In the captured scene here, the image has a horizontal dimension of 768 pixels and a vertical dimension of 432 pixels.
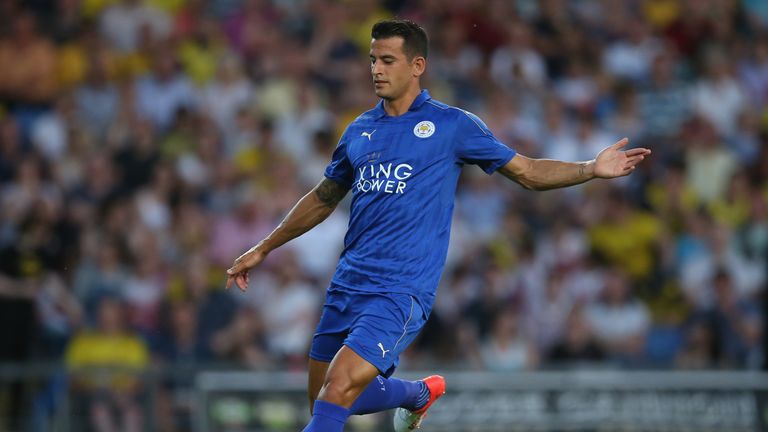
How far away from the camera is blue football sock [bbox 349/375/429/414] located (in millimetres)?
7422

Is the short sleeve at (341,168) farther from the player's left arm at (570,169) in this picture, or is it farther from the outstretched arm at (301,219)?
the player's left arm at (570,169)

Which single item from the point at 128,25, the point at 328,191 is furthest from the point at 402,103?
the point at 128,25

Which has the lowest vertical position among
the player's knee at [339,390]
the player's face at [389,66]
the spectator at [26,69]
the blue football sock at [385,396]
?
the blue football sock at [385,396]

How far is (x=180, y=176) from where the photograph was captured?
13656 millimetres

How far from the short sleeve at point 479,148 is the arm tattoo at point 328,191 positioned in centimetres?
80

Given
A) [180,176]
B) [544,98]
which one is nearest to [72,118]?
[180,176]

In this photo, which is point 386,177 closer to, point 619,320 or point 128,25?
point 619,320

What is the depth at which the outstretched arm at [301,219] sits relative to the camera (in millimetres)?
7648

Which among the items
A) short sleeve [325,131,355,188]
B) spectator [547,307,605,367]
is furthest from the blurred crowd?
short sleeve [325,131,355,188]

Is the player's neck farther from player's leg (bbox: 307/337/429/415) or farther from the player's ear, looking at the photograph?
player's leg (bbox: 307/337/429/415)

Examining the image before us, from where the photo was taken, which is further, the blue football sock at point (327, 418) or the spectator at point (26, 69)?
the spectator at point (26, 69)

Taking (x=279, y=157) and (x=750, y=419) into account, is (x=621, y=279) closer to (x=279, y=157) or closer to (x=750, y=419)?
(x=750, y=419)

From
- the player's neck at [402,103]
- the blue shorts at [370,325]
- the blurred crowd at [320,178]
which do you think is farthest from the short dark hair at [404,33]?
the blurred crowd at [320,178]

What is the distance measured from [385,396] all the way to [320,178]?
6624mm
